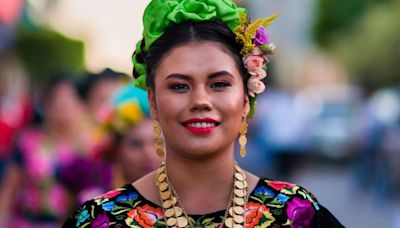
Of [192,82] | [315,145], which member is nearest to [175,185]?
[192,82]

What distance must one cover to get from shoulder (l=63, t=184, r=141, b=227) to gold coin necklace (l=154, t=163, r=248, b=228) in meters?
0.11

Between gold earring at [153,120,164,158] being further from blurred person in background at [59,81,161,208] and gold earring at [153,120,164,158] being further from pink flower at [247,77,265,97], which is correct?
blurred person in background at [59,81,161,208]

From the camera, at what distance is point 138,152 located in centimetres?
783

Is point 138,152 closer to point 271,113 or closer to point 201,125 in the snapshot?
point 201,125

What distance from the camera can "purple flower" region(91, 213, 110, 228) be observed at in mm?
4922

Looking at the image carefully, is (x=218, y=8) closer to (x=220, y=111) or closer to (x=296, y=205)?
(x=220, y=111)

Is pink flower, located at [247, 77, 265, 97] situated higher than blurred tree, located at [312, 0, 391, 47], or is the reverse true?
pink flower, located at [247, 77, 265, 97]

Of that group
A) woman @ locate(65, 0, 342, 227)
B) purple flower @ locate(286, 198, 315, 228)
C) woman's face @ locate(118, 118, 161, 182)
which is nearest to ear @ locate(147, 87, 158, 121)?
woman @ locate(65, 0, 342, 227)

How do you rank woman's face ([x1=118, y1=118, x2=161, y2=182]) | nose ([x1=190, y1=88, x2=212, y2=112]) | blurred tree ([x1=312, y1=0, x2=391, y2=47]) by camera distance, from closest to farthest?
nose ([x1=190, y1=88, x2=212, y2=112]), woman's face ([x1=118, y1=118, x2=161, y2=182]), blurred tree ([x1=312, y1=0, x2=391, y2=47])

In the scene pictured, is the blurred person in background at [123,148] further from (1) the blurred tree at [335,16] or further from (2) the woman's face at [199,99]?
(1) the blurred tree at [335,16]

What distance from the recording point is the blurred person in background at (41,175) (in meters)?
9.51

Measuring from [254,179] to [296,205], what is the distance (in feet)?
0.67

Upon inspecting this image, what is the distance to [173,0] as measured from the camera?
491 centimetres

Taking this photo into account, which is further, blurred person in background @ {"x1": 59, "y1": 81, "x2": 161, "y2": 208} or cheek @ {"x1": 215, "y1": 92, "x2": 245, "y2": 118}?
blurred person in background @ {"x1": 59, "y1": 81, "x2": 161, "y2": 208}
